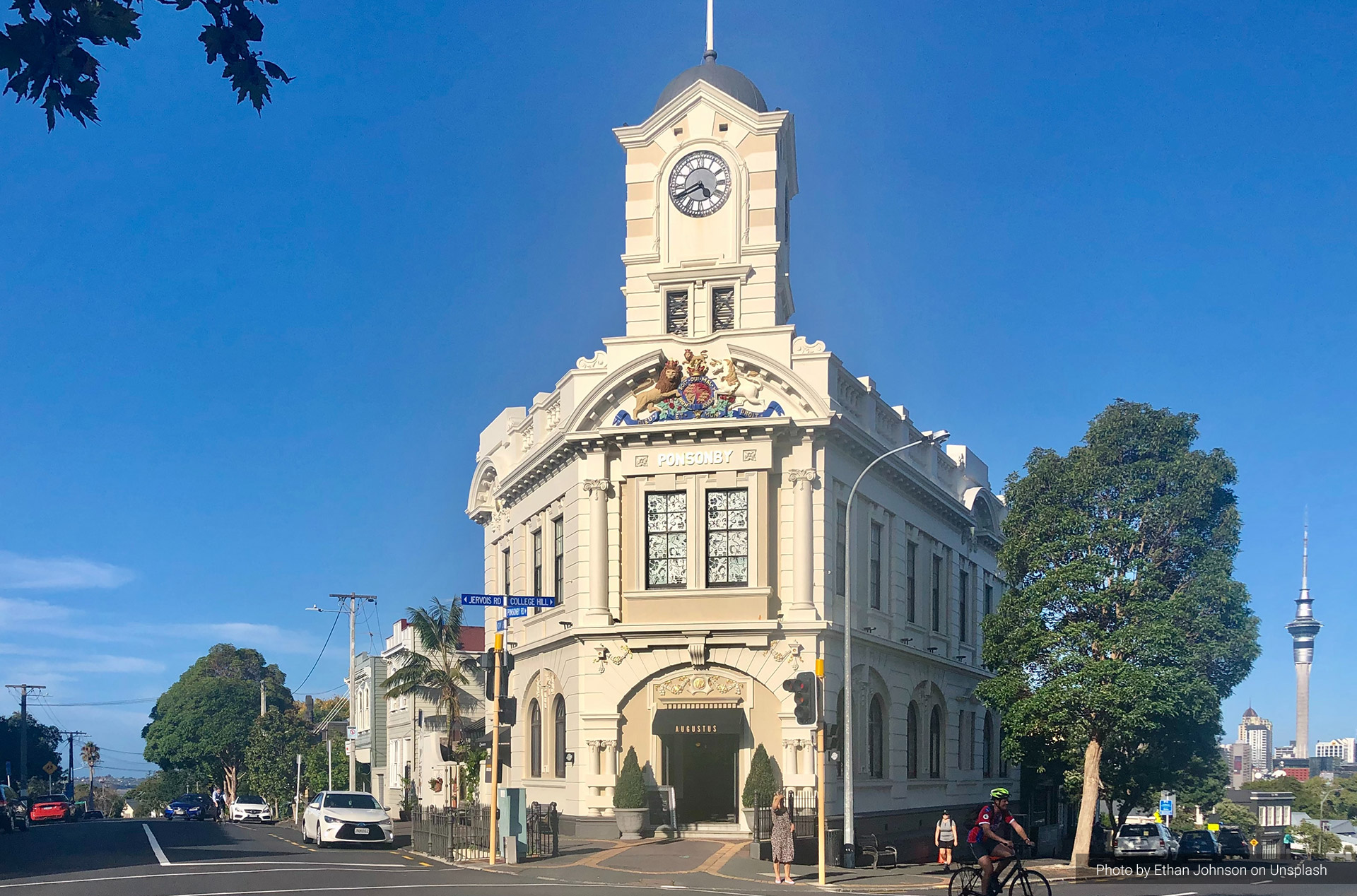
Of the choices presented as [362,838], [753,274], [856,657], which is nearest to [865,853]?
[856,657]

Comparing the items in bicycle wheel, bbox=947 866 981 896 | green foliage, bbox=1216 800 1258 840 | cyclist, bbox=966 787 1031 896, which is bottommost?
green foliage, bbox=1216 800 1258 840

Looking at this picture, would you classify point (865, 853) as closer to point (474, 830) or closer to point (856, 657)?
point (856, 657)

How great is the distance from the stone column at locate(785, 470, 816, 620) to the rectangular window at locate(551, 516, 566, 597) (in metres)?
6.52

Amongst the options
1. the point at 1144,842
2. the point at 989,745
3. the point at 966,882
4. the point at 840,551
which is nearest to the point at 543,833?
the point at 840,551

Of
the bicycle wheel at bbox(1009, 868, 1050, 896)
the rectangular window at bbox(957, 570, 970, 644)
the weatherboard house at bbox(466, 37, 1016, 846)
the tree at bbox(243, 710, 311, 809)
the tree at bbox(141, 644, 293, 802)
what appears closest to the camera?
the bicycle wheel at bbox(1009, 868, 1050, 896)

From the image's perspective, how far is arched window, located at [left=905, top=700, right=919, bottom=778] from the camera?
1529 inches

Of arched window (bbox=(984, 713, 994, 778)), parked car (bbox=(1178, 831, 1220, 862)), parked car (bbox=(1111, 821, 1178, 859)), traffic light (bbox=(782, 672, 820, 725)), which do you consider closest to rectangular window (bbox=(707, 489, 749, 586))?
traffic light (bbox=(782, 672, 820, 725))

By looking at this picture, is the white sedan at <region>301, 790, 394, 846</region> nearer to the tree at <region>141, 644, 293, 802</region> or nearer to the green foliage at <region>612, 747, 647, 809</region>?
the green foliage at <region>612, 747, 647, 809</region>

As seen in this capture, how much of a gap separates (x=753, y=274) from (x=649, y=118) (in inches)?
206

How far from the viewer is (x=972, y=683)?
46.3 meters

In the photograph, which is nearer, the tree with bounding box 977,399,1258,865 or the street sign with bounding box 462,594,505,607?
the street sign with bounding box 462,594,505,607

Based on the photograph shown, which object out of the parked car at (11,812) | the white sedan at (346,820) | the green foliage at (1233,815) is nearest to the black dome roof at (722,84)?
the white sedan at (346,820)

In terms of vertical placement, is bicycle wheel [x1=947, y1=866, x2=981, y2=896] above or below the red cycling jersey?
below

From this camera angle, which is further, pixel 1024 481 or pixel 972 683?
pixel 972 683
